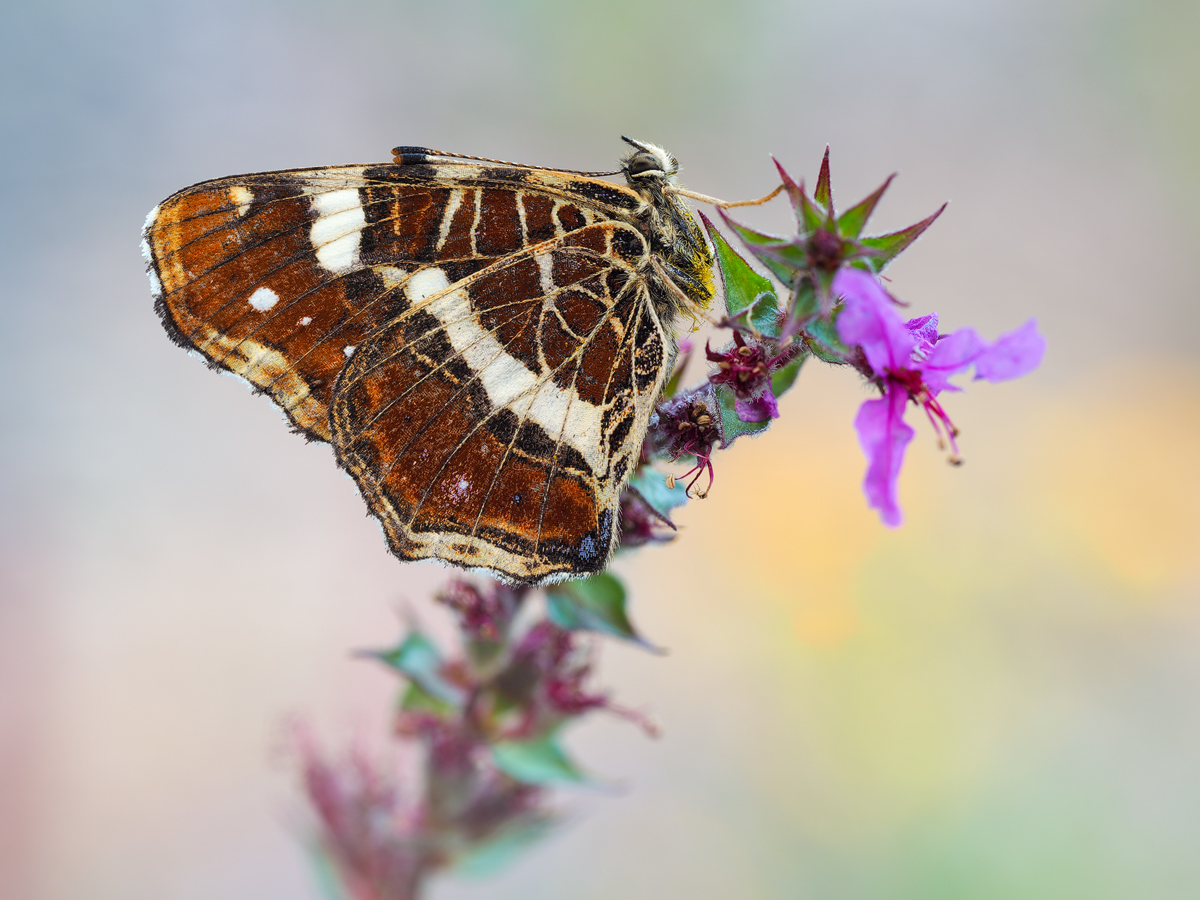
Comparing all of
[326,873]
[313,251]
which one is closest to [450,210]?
[313,251]

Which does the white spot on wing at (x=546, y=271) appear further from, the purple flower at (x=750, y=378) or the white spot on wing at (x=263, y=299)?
the white spot on wing at (x=263, y=299)

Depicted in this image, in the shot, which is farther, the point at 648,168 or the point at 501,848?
the point at 501,848

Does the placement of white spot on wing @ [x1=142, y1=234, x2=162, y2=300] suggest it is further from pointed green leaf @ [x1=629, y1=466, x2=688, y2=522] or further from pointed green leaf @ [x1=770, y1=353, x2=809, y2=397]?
pointed green leaf @ [x1=770, y1=353, x2=809, y2=397]

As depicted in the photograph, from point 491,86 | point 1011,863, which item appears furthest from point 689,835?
point 491,86

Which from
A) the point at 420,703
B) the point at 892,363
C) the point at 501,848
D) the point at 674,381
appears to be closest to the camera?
the point at 892,363

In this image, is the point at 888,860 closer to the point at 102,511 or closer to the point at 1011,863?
the point at 1011,863

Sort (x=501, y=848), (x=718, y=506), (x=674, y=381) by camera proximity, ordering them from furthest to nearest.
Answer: (x=718, y=506)
(x=501, y=848)
(x=674, y=381)

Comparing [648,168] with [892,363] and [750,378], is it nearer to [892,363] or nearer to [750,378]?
[750,378]

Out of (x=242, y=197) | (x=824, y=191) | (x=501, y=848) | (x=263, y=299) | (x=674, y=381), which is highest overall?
(x=242, y=197)
